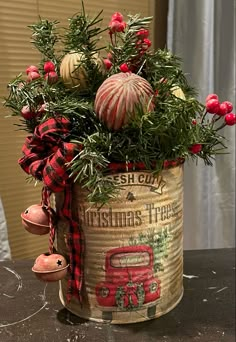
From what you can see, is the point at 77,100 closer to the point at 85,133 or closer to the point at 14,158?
the point at 85,133

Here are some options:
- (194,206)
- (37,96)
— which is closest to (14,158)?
(194,206)

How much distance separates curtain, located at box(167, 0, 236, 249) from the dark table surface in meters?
0.54

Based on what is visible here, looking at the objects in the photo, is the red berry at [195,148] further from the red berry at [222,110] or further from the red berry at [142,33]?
the red berry at [142,33]

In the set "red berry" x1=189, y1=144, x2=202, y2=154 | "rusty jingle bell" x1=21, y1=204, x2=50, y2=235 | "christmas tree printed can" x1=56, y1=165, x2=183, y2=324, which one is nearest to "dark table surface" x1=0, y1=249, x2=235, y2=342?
"christmas tree printed can" x1=56, y1=165, x2=183, y2=324

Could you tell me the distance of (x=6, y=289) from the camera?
2.36ft

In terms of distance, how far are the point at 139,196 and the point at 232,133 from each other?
31.5 inches

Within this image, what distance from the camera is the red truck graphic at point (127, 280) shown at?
58cm

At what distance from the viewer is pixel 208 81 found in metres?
1.25

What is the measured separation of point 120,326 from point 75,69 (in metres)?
0.35

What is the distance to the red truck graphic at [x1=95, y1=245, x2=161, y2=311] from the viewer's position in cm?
58

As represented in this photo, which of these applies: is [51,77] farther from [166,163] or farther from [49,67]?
[166,163]

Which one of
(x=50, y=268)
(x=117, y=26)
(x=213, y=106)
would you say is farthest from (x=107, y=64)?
(x=50, y=268)

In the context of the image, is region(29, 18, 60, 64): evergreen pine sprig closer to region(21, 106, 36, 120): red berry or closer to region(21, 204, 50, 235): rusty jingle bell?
region(21, 106, 36, 120): red berry

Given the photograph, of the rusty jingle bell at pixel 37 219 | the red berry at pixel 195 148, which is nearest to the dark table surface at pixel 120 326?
the rusty jingle bell at pixel 37 219
